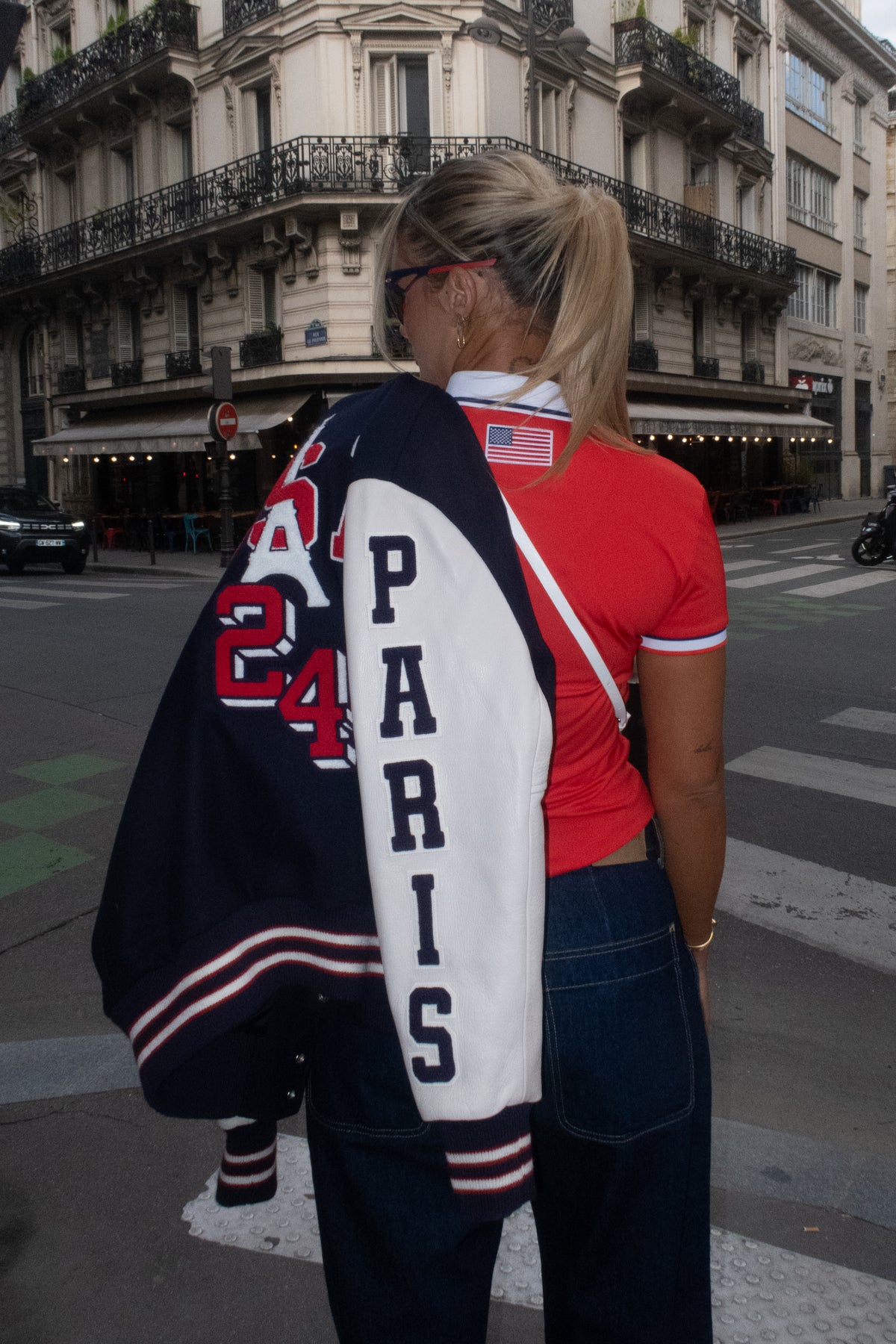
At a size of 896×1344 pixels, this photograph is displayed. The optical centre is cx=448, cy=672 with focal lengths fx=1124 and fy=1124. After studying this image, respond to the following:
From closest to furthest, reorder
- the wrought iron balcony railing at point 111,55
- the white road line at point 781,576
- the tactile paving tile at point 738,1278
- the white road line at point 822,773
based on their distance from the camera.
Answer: the tactile paving tile at point 738,1278 → the white road line at point 822,773 → the white road line at point 781,576 → the wrought iron balcony railing at point 111,55

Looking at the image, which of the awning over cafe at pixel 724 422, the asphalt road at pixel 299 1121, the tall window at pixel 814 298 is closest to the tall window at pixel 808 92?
the tall window at pixel 814 298

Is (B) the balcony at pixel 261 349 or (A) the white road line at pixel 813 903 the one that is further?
(B) the balcony at pixel 261 349

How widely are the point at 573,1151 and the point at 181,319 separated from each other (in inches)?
1019

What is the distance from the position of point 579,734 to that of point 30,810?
4607 mm

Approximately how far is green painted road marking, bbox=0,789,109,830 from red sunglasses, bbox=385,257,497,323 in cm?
420

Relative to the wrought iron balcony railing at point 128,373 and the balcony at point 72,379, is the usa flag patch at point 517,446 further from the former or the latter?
the balcony at point 72,379

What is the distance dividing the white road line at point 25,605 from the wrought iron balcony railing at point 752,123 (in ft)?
79.3

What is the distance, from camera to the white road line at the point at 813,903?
3.82 meters

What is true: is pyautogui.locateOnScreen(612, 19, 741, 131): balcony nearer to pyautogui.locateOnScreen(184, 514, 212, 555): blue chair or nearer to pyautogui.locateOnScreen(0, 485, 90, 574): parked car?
pyautogui.locateOnScreen(184, 514, 212, 555): blue chair

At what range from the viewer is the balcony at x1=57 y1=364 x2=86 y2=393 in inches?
1076

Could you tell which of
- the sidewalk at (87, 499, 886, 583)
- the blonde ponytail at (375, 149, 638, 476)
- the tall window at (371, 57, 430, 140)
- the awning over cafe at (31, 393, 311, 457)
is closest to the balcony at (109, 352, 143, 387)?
the awning over cafe at (31, 393, 311, 457)

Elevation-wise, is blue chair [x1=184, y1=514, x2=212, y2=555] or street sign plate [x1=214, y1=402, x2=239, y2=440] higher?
street sign plate [x1=214, y1=402, x2=239, y2=440]

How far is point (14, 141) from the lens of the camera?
28.7 metres

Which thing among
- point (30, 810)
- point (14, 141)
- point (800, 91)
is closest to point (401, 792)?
point (30, 810)
